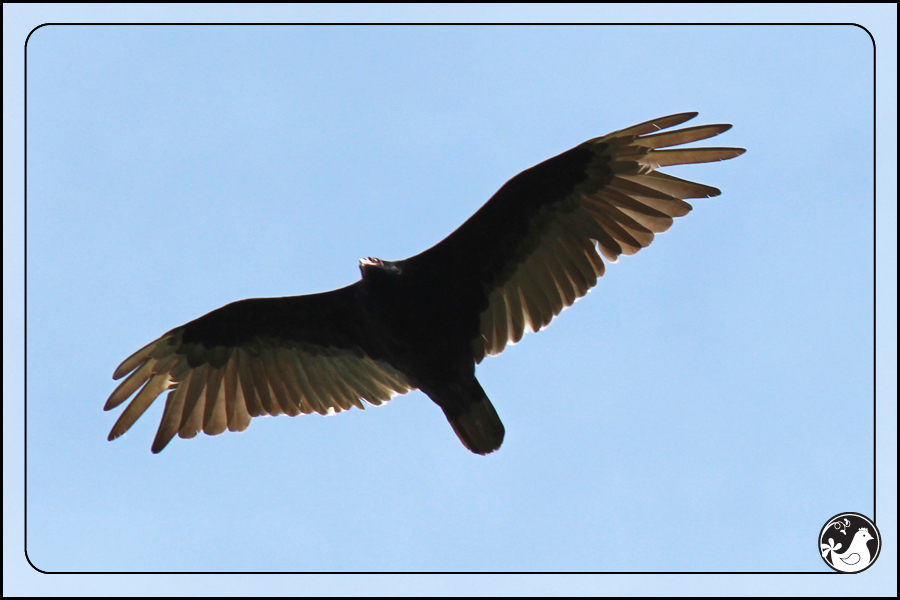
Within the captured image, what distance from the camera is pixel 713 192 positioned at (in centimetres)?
686

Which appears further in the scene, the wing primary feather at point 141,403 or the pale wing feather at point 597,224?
the wing primary feather at point 141,403

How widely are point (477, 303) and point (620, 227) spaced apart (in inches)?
49.0

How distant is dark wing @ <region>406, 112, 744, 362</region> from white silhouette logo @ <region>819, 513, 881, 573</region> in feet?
7.82

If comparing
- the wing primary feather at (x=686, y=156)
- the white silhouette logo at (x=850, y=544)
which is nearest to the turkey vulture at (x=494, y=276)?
the wing primary feather at (x=686, y=156)

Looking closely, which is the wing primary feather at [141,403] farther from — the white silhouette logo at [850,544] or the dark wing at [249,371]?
the white silhouette logo at [850,544]

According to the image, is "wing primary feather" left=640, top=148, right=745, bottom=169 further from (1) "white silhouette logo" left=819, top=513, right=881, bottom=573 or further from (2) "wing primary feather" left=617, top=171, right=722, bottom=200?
(1) "white silhouette logo" left=819, top=513, right=881, bottom=573

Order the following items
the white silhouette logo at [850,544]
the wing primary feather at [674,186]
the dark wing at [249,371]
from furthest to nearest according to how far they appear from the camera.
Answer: the dark wing at [249,371], the wing primary feather at [674,186], the white silhouette logo at [850,544]

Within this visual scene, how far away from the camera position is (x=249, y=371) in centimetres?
812

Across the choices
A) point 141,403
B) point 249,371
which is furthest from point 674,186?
point 141,403

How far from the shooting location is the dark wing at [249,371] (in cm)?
785

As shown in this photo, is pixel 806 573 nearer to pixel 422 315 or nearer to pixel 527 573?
pixel 527 573

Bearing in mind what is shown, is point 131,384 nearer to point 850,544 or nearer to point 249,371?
point 249,371

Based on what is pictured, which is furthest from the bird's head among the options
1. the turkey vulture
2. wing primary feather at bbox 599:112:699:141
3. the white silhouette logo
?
the white silhouette logo

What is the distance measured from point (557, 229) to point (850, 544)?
119 inches
